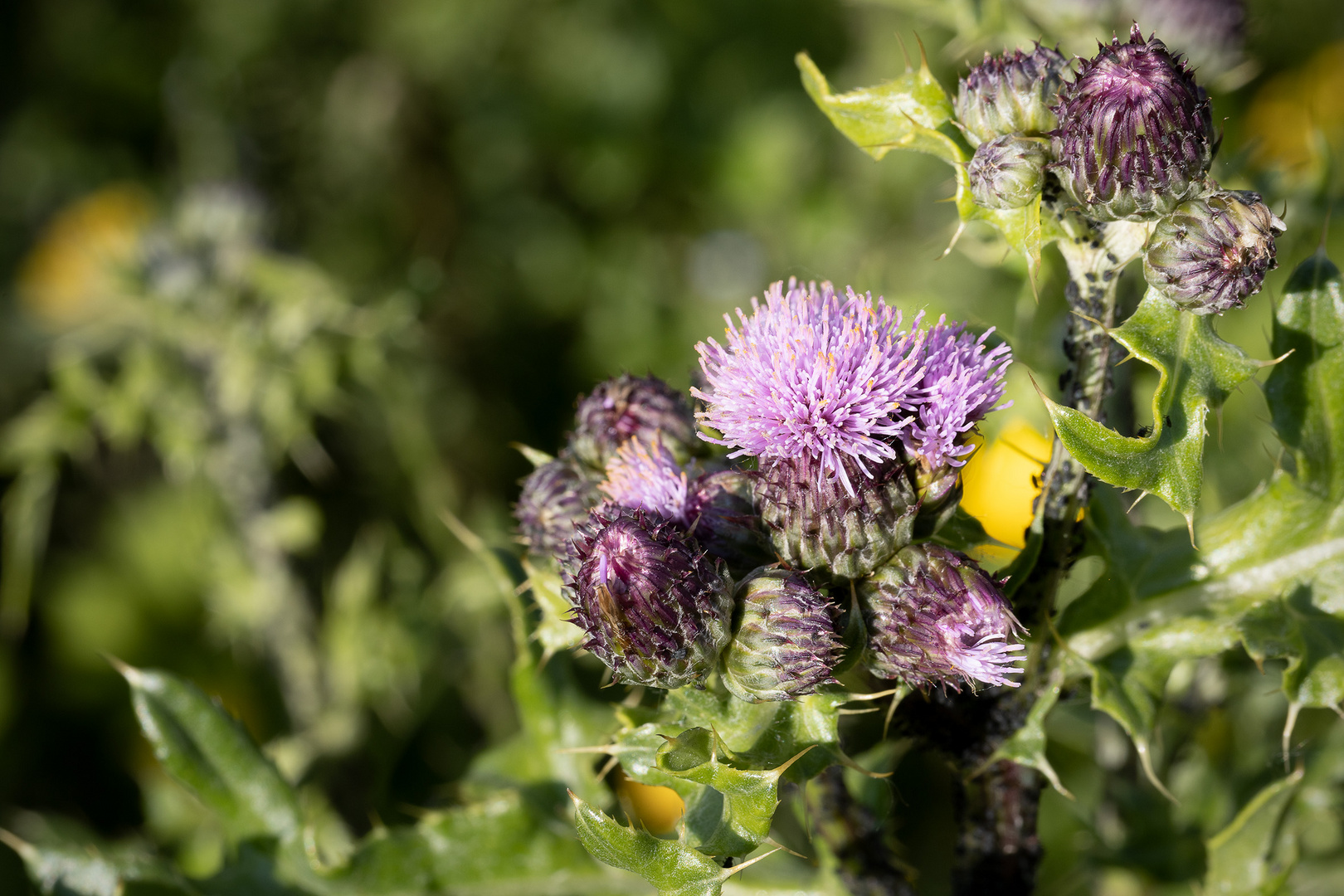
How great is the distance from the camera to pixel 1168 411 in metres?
1.71

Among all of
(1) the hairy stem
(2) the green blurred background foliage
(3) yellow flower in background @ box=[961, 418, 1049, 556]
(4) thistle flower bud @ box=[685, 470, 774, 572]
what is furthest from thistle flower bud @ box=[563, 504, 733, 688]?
(2) the green blurred background foliage

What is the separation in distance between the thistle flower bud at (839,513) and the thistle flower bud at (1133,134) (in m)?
0.56

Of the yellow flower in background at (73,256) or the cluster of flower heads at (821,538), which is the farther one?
the yellow flower in background at (73,256)

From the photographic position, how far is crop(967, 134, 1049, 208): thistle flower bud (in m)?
1.76

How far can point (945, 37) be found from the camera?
17.1ft

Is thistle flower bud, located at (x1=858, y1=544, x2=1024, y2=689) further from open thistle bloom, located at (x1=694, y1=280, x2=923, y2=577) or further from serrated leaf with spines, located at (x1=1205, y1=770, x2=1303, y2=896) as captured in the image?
serrated leaf with spines, located at (x1=1205, y1=770, x2=1303, y2=896)

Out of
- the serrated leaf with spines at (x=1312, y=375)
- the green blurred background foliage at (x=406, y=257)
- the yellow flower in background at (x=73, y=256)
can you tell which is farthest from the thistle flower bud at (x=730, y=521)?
the yellow flower in background at (x=73, y=256)

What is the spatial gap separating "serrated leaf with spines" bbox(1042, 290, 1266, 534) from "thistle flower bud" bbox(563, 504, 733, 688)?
2.05 feet

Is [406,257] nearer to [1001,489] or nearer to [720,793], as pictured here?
[1001,489]

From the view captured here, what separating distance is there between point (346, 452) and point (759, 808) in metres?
4.40

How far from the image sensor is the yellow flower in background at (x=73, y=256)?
18.6 feet

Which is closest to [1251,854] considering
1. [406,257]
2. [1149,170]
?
[1149,170]

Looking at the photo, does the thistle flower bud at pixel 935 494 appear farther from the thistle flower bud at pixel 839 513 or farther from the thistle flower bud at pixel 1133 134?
the thistle flower bud at pixel 1133 134

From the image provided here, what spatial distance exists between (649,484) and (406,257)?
463 centimetres
